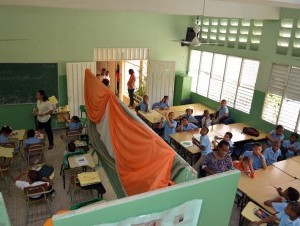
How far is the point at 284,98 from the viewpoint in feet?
21.3

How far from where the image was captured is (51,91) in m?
7.69

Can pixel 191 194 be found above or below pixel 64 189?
above

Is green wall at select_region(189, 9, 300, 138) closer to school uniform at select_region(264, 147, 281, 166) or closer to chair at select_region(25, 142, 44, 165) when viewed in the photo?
school uniform at select_region(264, 147, 281, 166)

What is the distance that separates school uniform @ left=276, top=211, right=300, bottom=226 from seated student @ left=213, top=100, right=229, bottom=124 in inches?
167

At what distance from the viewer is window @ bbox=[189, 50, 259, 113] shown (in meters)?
7.41

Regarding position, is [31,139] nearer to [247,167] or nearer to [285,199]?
[247,167]

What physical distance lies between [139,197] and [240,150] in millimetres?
4705

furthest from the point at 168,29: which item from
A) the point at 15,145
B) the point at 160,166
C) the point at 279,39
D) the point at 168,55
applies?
the point at 160,166

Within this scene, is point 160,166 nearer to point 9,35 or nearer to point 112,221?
point 112,221

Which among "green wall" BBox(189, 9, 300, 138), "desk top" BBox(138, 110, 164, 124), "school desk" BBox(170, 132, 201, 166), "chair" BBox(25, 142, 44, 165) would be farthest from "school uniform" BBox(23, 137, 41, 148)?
"green wall" BBox(189, 9, 300, 138)

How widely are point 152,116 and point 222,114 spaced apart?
199cm

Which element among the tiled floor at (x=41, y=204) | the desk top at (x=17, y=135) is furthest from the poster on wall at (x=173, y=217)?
the desk top at (x=17, y=135)

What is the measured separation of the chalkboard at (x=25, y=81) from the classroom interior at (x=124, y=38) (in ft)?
0.44

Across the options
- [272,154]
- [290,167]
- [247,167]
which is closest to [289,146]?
[272,154]
